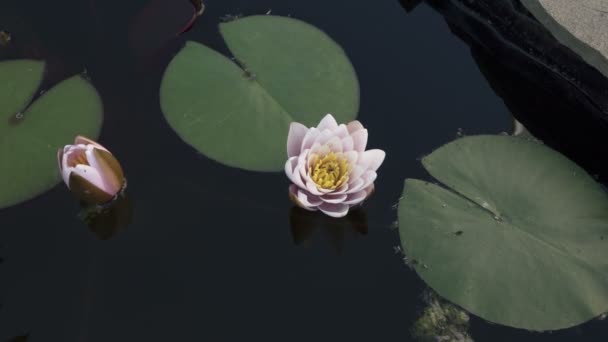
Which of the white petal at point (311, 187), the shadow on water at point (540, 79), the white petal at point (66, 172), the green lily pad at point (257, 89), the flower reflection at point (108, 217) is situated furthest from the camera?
the shadow on water at point (540, 79)

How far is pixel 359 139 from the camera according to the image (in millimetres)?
2098

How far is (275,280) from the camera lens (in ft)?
6.92

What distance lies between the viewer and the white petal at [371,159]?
2068 millimetres

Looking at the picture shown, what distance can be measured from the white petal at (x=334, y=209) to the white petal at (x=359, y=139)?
21 centimetres

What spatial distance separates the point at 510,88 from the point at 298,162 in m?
1.37

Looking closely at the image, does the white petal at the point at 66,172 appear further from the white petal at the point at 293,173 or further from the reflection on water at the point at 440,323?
the reflection on water at the point at 440,323

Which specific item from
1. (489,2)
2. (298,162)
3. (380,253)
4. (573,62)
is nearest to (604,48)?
(573,62)

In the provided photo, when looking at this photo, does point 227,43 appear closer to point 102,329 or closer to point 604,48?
point 102,329

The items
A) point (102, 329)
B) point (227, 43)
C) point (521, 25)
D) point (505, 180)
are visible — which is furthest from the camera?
point (521, 25)

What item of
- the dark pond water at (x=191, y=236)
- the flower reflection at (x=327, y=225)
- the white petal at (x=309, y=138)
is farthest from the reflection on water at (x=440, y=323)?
the white petal at (x=309, y=138)

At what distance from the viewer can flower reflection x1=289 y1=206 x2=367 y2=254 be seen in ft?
7.34

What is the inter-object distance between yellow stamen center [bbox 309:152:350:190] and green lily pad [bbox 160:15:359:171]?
226 mm

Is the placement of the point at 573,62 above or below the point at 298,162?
above

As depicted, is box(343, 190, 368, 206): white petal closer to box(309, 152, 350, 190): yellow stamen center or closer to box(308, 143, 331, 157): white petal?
box(309, 152, 350, 190): yellow stamen center
